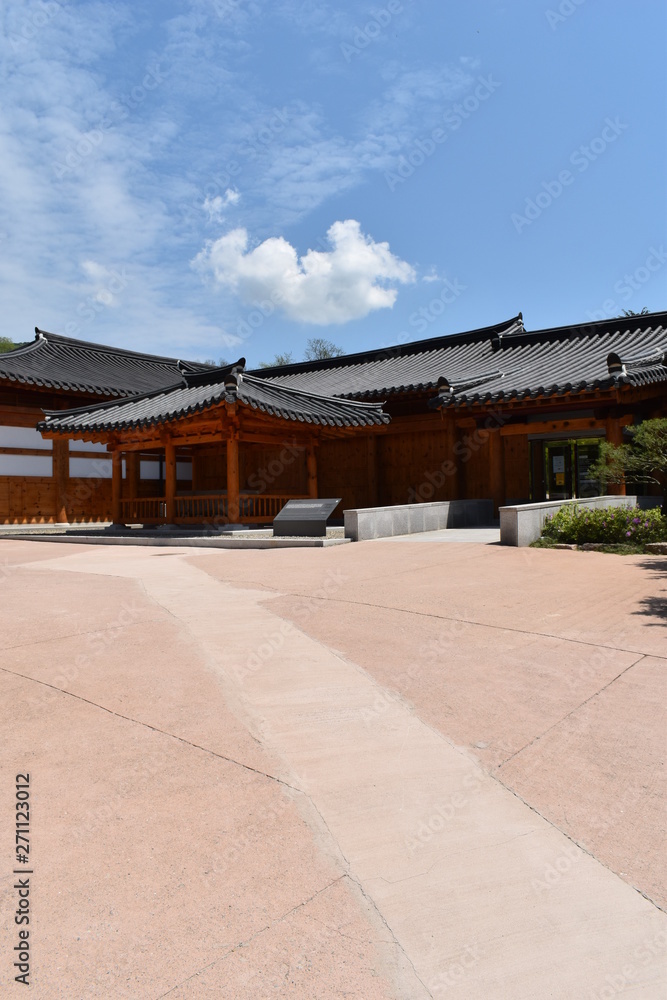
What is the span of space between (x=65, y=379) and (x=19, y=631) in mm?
15786

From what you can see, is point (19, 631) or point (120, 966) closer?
point (120, 966)

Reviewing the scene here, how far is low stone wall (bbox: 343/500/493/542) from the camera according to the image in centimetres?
1177

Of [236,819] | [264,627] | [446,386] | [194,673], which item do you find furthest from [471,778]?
[446,386]

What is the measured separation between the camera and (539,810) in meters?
2.48

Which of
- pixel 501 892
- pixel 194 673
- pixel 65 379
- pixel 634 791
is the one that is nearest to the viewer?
pixel 501 892

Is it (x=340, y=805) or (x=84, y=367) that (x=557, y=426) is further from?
(x=84, y=367)

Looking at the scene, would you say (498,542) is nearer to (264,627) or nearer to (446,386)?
(446,386)

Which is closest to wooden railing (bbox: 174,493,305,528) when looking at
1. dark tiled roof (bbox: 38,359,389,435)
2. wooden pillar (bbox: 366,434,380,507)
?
dark tiled roof (bbox: 38,359,389,435)

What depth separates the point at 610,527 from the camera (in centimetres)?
966

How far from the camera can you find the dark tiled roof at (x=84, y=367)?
60.6ft

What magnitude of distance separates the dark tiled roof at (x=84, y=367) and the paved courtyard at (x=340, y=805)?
583 inches

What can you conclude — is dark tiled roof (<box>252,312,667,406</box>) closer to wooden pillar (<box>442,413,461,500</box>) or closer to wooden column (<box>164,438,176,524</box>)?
wooden pillar (<box>442,413,461,500</box>)

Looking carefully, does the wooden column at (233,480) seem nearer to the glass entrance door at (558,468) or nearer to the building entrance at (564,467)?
the building entrance at (564,467)

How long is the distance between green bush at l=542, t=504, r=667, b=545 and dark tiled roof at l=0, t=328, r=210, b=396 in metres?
14.3
